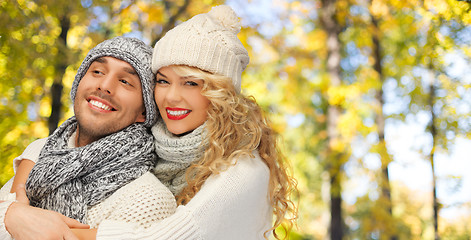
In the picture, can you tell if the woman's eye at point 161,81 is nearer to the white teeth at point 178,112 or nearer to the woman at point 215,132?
the woman at point 215,132

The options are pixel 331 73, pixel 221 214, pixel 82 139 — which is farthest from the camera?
pixel 331 73

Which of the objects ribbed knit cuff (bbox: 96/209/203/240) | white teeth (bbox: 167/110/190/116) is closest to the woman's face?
white teeth (bbox: 167/110/190/116)

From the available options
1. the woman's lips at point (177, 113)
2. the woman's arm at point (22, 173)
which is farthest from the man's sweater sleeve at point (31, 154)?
the woman's lips at point (177, 113)

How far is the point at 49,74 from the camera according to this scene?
4.10 m

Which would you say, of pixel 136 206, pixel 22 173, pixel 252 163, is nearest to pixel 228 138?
pixel 252 163

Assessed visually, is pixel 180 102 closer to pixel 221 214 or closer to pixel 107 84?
pixel 107 84

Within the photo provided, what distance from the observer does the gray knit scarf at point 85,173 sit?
6.96ft

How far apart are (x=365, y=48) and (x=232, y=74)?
7925 millimetres

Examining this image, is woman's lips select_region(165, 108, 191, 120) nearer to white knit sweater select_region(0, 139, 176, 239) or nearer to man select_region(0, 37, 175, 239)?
man select_region(0, 37, 175, 239)

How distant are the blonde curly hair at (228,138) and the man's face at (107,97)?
0.26 metres

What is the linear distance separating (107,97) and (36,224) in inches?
28.9

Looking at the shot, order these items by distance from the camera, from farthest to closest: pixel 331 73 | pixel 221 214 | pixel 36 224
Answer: pixel 331 73
pixel 221 214
pixel 36 224

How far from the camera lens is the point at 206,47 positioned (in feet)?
7.50

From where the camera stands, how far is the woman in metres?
2.10
